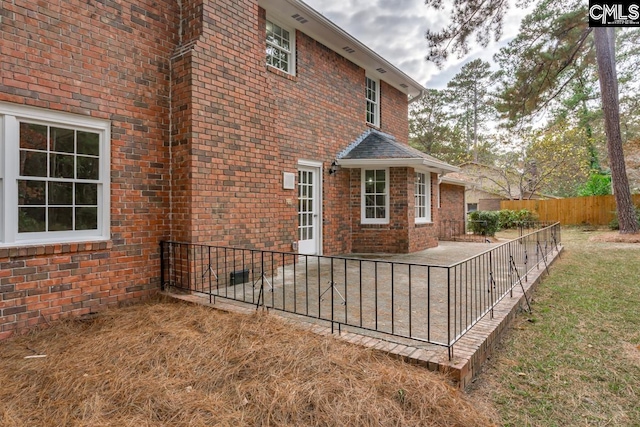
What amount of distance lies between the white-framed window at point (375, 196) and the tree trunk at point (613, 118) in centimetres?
1032

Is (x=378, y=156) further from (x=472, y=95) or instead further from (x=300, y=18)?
(x=472, y=95)

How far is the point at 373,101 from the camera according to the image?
38.0ft

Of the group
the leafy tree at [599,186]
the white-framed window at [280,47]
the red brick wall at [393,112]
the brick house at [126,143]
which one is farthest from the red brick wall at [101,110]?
the leafy tree at [599,186]

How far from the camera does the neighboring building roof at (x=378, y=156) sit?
9.31 meters

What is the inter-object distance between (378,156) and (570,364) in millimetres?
6779

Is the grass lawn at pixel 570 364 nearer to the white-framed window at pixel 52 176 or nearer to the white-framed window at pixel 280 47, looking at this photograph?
the white-framed window at pixel 52 176

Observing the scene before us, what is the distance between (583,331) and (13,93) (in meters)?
7.23

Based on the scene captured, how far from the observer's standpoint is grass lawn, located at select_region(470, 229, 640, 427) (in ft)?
9.14

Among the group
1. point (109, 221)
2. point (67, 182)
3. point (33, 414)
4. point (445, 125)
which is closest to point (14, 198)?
point (67, 182)

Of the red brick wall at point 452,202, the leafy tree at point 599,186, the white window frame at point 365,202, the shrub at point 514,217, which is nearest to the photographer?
the white window frame at point 365,202

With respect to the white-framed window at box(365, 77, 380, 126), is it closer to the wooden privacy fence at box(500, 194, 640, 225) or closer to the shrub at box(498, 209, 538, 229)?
the shrub at box(498, 209, 538, 229)

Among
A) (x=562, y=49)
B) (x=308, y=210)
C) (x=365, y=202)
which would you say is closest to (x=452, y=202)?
(x=365, y=202)

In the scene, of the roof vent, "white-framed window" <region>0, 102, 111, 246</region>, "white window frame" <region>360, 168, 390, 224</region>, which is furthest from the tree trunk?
"white-framed window" <region>0, 102, 111, 246</region>

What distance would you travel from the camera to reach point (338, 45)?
30.6 feet
